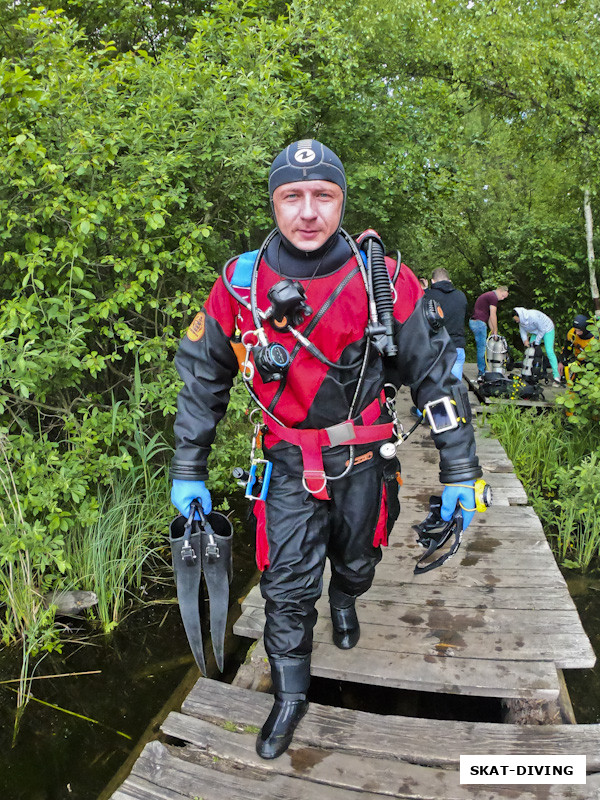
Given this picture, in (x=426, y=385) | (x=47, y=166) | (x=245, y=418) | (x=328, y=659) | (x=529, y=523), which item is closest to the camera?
(x=426, y=385)

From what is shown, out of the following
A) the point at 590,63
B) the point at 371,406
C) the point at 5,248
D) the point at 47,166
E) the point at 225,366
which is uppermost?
the point at 590,63

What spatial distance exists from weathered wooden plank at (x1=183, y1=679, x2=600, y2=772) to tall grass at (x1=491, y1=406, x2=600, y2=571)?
→ 2.23m

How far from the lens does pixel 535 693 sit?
243 centimetres

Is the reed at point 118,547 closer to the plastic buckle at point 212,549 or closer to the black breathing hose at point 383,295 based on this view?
the plastic buckle at point 212,549

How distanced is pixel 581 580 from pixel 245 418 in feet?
9.60

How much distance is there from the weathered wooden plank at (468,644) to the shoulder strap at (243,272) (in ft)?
5.90

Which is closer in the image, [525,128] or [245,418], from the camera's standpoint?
[245,418]

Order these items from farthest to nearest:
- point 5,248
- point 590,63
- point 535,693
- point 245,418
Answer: point 590,63, point 245,418, point 5,248, point 535,693

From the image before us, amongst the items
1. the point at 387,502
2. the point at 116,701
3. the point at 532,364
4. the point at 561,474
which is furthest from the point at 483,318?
the point at 116,701

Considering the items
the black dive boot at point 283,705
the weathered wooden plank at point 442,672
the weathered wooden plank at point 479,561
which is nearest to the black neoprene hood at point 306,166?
the black dive boot at point 283,705

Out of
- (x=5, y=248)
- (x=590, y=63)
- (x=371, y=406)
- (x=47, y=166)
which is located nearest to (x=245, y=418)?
(x=5, y=248)

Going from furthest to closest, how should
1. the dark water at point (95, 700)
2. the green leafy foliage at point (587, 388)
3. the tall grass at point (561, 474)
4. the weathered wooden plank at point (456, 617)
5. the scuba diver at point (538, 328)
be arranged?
1. the scuba diver at point (538, 328)
2. the green leafy foliage at point (587, 388)
3. the tall grass at point (561, 474)
4. the weathered wooden plank at point (456, 617)
5. the dark water at point (95, 700)

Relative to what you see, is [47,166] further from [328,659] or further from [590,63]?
[590,63]

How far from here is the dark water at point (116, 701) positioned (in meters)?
2.64
